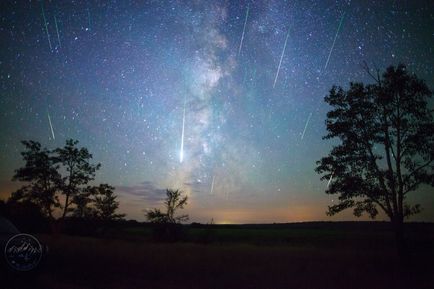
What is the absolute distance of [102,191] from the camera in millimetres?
45531

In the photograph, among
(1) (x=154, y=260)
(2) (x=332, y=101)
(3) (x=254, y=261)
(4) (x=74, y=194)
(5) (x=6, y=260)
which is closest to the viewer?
(5) (x=6, y=260)

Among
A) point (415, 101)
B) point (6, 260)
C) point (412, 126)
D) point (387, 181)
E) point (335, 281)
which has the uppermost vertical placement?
point (415, 101)

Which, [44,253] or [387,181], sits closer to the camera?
[44,253]

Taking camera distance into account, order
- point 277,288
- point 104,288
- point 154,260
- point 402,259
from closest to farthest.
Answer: point 104,288, point 277,288, point 154,260, point 402,259

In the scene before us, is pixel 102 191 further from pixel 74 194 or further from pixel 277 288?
pixel 277 288

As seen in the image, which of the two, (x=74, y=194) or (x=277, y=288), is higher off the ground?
(x=74, y=194)

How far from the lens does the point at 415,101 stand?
2012cm

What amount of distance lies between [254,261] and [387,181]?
Result: 9.54 meters

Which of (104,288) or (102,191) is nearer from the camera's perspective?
(104,288)

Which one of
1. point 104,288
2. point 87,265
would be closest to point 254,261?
point 87,265

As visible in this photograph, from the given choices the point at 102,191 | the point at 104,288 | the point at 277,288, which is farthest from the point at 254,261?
the point at 102,191

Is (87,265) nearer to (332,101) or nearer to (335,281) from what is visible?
(335,281)

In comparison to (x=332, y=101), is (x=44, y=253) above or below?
below

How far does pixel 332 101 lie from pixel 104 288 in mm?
17911
